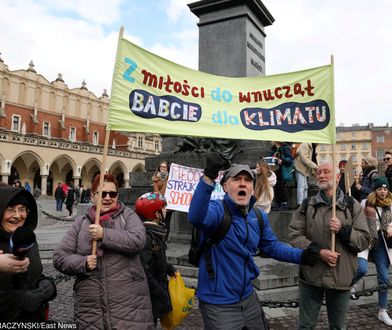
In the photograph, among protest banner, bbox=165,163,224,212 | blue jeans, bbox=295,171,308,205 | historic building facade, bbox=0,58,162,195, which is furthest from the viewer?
historic building facade, bbox=0,58,162,195

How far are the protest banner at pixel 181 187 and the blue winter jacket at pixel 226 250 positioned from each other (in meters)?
3.26

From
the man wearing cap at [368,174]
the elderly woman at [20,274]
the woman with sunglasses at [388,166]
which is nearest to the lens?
the elderly woman at [20,274]

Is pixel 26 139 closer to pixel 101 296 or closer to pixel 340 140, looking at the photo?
pixel 101 296

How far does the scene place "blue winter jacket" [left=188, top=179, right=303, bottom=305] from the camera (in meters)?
2.01

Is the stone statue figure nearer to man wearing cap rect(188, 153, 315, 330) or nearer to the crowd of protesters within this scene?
the crowd of protesters

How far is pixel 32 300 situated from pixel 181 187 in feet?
13.1

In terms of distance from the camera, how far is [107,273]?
2.21 meters

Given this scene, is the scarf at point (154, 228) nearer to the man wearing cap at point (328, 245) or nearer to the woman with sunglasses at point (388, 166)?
the man wearing cap at point (328, 245)

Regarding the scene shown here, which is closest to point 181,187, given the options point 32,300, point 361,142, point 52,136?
point 32,300

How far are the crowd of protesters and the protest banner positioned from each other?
110 inches

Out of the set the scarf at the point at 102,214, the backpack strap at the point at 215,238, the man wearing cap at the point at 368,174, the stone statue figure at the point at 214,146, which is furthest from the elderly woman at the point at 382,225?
the stone statue figure at the point at 214,146

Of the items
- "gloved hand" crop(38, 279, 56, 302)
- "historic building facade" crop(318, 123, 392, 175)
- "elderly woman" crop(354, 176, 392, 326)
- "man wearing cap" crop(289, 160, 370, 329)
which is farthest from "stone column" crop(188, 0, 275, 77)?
"historic building facade" crop(318, 123, 392, 175)

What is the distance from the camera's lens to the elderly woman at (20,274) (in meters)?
1.75

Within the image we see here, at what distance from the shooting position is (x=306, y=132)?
3094 mm
